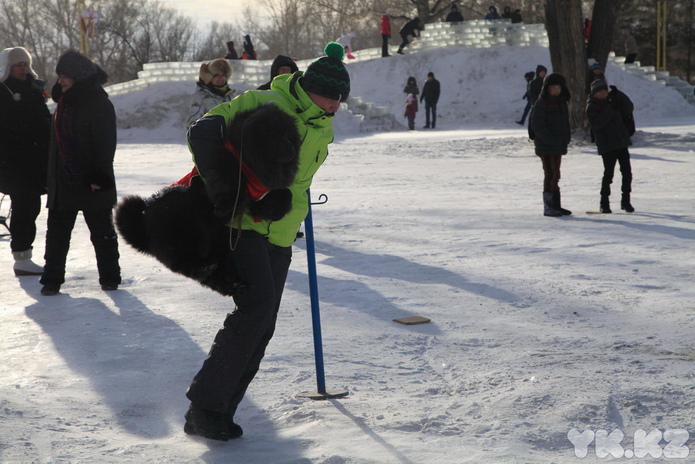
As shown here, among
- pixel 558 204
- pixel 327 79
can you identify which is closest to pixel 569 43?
pixel 558 204

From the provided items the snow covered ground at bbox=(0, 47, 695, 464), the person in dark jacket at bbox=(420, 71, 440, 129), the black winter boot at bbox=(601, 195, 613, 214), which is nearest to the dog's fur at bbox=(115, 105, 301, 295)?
the snow covered ground at bbox=(0, 47, 695, 464)

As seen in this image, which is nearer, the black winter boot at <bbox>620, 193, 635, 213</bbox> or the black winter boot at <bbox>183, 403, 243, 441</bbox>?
the black winter boot at <bbox>183, 403, 243, 441</bbox>

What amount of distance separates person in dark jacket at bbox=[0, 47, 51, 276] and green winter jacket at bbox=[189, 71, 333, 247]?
4115 mm

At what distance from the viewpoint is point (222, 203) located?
319cm

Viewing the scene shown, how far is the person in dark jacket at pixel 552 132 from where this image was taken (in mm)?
9320

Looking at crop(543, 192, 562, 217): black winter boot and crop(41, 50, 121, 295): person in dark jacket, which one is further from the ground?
crop(41, 50, 121, 295): person in dark jacket

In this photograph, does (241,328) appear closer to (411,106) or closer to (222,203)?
(222,203)

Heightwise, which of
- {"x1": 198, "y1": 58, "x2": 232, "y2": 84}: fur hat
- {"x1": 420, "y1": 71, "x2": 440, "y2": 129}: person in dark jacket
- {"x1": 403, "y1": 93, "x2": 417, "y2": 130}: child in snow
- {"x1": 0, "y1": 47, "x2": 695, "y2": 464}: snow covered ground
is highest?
{"x1": 198, "y1": 58, "x2": 232, "y2": 84}: fur hat

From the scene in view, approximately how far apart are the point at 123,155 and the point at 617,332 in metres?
16.5

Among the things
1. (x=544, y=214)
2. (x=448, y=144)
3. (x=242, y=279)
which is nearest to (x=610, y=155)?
(x=544, y=214)

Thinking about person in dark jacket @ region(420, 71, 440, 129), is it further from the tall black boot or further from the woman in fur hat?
the woman in fur hat

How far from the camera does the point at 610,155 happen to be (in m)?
9.62

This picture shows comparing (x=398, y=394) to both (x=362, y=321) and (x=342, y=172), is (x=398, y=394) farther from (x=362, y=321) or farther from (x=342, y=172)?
(x=342, y=172)

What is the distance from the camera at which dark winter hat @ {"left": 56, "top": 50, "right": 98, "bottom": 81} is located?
5887 mm
